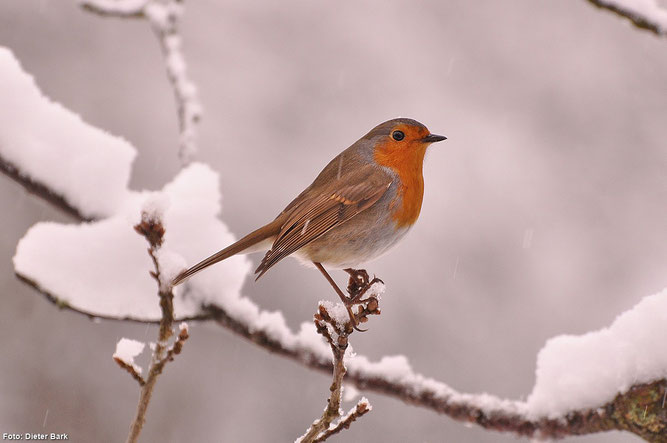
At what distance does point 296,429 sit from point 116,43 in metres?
5.03

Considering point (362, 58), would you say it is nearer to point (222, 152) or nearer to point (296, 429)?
point (222, 152)

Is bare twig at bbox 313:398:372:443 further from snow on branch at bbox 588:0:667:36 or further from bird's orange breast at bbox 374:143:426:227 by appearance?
snow on branch at bbox 588:0:667:36

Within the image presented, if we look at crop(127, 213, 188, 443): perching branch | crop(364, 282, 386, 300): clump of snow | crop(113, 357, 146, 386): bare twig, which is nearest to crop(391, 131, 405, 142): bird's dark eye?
crop(364, 282, 386, 300): clump of snow

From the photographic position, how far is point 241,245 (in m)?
2.88

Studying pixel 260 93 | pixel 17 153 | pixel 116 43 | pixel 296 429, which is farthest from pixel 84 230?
pixel 116 43

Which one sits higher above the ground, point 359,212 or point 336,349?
point 359,212

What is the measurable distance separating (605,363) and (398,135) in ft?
4.61

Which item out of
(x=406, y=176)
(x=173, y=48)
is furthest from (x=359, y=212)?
(x=173, y=48)

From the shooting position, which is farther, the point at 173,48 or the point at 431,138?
the point at 173,48

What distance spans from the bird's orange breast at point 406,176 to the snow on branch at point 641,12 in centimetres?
104

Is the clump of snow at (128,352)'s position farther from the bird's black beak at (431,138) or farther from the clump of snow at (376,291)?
the bird's black beak at (431,138)

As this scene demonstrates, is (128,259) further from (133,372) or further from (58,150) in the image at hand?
(133,372)

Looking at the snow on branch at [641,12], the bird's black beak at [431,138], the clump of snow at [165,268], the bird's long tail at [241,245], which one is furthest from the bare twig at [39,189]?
the snow on branch at [641,12]

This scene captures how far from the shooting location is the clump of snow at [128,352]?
5.96 ft
